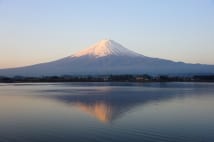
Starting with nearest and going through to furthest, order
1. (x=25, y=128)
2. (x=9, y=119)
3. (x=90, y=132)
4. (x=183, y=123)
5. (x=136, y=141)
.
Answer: (x=136, y=141)
(x=90, y=132)
(x=25, y=128)
(x=183, y=123)
(x=9, y=119)

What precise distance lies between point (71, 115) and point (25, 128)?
2.09 meters

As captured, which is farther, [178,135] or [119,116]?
[119,116]

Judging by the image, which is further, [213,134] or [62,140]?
[213,134]

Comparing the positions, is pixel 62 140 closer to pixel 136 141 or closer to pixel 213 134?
pixel 136 141

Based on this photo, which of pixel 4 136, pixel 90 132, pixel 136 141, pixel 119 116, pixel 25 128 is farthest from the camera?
pixel 119 116

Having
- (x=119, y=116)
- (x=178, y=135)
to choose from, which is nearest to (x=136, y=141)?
(x=178, y=135)

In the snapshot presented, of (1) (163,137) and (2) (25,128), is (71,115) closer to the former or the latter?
(2) (25,128)

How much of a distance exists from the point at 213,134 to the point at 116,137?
1384mm

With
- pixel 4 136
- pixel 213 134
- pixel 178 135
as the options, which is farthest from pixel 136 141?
pixel 4 136

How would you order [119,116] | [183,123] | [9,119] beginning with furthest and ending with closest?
[119,116]
[9,119]
[183,123]

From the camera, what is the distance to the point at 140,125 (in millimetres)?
6344

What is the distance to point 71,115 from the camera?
26.3 ft

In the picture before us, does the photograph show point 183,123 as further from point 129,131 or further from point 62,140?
point 62,140

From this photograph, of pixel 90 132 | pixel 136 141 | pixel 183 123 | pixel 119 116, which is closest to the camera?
pixel 136 141
